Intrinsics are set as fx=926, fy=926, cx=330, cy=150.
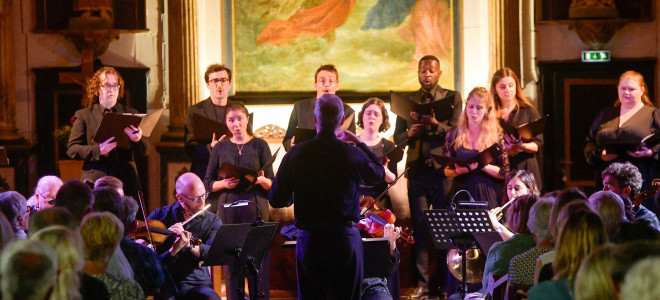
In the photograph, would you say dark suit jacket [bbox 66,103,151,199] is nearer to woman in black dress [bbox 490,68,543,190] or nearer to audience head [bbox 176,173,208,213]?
audience head [bbox 176,173,208,213]

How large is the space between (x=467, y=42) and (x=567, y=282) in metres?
6.81

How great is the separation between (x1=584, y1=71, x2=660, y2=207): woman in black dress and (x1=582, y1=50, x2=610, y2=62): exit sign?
185 cm

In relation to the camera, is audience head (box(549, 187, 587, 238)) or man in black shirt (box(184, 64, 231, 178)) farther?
man in black shirt (box(184, 64, 231, 178))

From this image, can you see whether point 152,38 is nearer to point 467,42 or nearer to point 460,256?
point 467,42

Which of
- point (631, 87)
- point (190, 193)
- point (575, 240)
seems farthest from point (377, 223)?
point (575, 240)

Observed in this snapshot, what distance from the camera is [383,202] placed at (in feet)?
24.9

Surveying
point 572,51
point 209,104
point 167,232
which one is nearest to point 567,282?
point 167,232

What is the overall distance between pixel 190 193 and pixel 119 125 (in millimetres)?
1195

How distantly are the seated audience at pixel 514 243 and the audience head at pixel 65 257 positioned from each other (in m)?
2.38

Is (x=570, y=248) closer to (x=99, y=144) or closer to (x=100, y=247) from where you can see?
(x=100, y=247)

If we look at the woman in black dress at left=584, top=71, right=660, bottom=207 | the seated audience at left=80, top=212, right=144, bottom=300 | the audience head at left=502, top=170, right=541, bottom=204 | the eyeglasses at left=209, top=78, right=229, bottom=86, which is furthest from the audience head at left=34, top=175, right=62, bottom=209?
the woman in black dress at left=584, top=71, right=660, bottom=207

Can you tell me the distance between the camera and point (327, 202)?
4.94 meters

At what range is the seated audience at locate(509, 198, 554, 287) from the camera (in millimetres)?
4473

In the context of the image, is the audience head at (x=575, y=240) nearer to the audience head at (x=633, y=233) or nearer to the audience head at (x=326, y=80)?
the audience head at (x=633, y=233)
